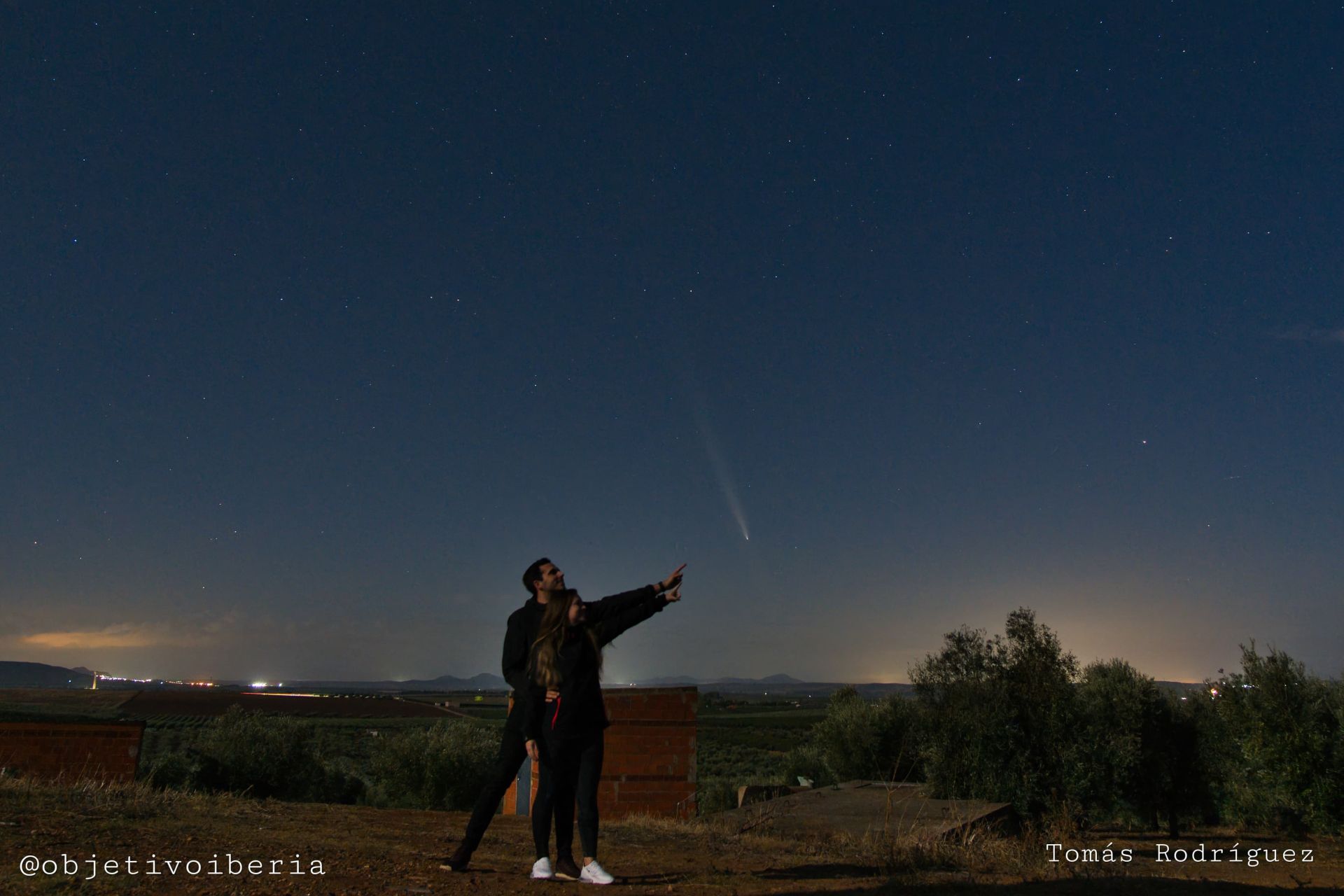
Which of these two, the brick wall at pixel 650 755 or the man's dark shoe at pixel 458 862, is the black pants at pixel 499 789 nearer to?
the man's dark shoe at pixel 458 862

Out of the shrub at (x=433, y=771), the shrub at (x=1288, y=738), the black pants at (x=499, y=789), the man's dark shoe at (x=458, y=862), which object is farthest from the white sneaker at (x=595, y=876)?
the shrub at (x=433, y=771)

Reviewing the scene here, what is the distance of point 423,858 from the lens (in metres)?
5.46

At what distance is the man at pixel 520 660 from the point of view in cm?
511

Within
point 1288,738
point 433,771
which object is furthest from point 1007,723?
point 433,771

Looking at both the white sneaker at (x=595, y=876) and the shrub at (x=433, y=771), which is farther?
the shrub at (x=433, y=771)

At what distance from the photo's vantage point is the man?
16.8 feet

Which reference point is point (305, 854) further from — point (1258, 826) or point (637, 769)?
point (1258, 826)

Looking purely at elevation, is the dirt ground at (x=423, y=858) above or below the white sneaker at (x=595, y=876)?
below

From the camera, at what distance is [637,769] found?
11336mm

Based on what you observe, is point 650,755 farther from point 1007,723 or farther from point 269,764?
point 269,764

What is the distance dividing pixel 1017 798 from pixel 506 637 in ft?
45.8

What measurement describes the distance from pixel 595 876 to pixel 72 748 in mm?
14037

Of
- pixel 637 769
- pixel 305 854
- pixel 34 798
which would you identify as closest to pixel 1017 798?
pixel 637 769

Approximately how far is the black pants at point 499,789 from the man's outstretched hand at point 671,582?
129 cm
